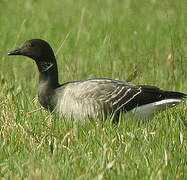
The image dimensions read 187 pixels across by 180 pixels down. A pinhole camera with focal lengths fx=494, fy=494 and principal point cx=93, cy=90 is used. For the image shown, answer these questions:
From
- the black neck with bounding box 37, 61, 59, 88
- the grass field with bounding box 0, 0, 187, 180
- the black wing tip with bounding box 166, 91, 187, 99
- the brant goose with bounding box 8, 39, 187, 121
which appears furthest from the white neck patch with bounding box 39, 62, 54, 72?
the black wing tip with bounding box 166, 91, 187, 99

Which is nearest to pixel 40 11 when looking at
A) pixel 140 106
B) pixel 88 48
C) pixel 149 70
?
pixel 88 48

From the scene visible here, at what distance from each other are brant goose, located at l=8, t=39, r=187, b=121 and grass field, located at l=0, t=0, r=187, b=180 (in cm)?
18

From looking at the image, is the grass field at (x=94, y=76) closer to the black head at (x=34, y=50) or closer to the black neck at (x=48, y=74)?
the black neck at (x=48, y=74)

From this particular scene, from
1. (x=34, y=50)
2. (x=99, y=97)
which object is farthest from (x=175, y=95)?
(x=34, y=50)

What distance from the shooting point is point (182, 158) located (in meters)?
4.27

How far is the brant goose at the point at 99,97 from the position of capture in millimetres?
5824

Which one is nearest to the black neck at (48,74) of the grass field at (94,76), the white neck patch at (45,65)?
the white neck patch at (45,65)

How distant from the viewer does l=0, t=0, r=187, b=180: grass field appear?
13.1ft

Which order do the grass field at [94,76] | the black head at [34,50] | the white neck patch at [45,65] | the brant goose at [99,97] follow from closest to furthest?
the grass field at [94,76]
the brant goose at [99,97]
the black head at [34,50]
the white neck patch at [45,65]

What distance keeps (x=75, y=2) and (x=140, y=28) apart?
2.97 metres

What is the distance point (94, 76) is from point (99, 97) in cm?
163

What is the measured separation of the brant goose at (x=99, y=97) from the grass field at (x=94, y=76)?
180mm

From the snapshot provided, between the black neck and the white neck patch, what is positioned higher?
the white neck patch

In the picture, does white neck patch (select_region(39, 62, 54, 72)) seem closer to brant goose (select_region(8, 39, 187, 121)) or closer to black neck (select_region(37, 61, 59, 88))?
black neck (select_region(37, 61, 59, 88))
